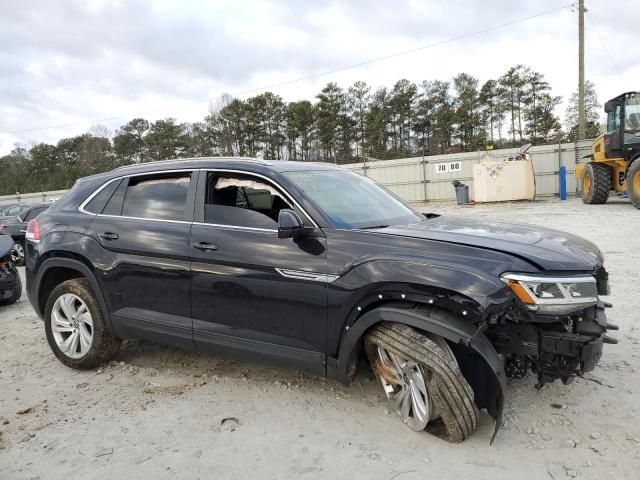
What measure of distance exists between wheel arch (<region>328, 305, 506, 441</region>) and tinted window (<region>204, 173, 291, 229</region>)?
93 centimetres

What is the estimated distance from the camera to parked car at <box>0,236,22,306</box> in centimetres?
644

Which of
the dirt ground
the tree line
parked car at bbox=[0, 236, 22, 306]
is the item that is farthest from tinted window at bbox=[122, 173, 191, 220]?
the tree line

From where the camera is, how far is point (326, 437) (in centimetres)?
293

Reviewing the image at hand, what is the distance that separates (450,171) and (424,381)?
2281 cm

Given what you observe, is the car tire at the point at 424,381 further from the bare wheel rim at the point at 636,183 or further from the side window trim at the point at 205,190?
the bare wheel rim at the point at 636,183

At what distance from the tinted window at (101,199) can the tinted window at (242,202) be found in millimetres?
1053

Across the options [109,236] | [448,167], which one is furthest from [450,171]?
[109,236]

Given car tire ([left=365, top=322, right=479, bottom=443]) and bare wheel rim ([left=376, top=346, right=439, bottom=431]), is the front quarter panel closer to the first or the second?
car tire ([left=365, top=322, right=479, bottom=443])

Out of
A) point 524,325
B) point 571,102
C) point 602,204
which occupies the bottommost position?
point 602,204

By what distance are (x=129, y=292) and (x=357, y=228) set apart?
190cm

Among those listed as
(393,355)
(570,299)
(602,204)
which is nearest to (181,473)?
(393,355)

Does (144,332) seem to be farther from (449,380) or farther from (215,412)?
(449,380)

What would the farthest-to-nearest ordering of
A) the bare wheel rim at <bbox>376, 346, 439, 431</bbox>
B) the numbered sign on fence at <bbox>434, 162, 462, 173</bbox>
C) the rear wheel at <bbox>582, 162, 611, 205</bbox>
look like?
1. the numbered sign on fence at <bbox>434, 162, 462, 173</bbox>
2. the rear wheel at <bbox>582, 162, 611, 205</bbox>
3. the bare wheel rim at <bbox>376, 346, 439, 431</bbox>

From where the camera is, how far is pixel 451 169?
24312 millimetres
